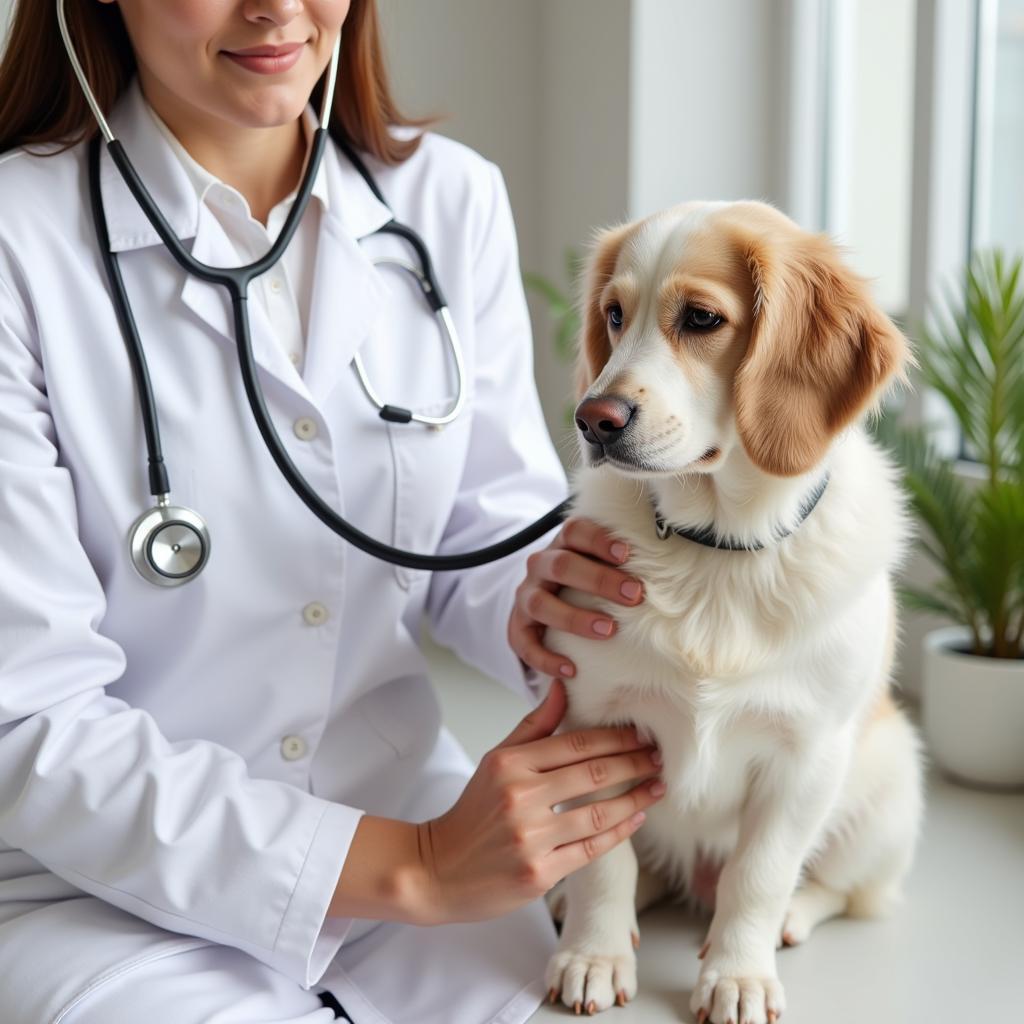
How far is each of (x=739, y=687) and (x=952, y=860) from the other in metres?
0.72

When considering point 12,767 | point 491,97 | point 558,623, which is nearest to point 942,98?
point 491,97

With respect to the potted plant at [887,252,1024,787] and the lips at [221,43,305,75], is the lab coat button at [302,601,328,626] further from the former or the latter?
the potted plant at [887,252,1024,787]

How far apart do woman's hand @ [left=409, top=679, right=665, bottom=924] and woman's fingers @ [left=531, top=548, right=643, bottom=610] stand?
0.44ft

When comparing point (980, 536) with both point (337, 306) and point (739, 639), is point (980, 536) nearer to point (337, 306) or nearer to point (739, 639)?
point (739, 639)

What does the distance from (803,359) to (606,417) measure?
0.20 metres

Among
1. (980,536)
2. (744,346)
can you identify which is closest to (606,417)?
(744,346)

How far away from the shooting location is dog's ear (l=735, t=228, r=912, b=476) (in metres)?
A: 1.08

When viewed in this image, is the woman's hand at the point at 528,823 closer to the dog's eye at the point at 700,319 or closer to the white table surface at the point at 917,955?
the white table surface at the point at 917,955

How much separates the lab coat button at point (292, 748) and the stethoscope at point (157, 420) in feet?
0.66

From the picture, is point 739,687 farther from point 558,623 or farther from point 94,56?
point 94,56

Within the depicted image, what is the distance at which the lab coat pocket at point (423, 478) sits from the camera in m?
1.35

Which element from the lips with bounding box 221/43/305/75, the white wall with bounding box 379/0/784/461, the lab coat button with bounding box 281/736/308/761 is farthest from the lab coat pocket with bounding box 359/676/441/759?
the white wall with bounding box 379/0/784/461

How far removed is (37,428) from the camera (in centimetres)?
116

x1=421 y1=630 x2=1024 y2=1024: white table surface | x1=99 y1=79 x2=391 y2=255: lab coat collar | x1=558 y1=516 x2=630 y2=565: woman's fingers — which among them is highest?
x1=99 y1=79 x2=391 y2=255: lab coat collar
